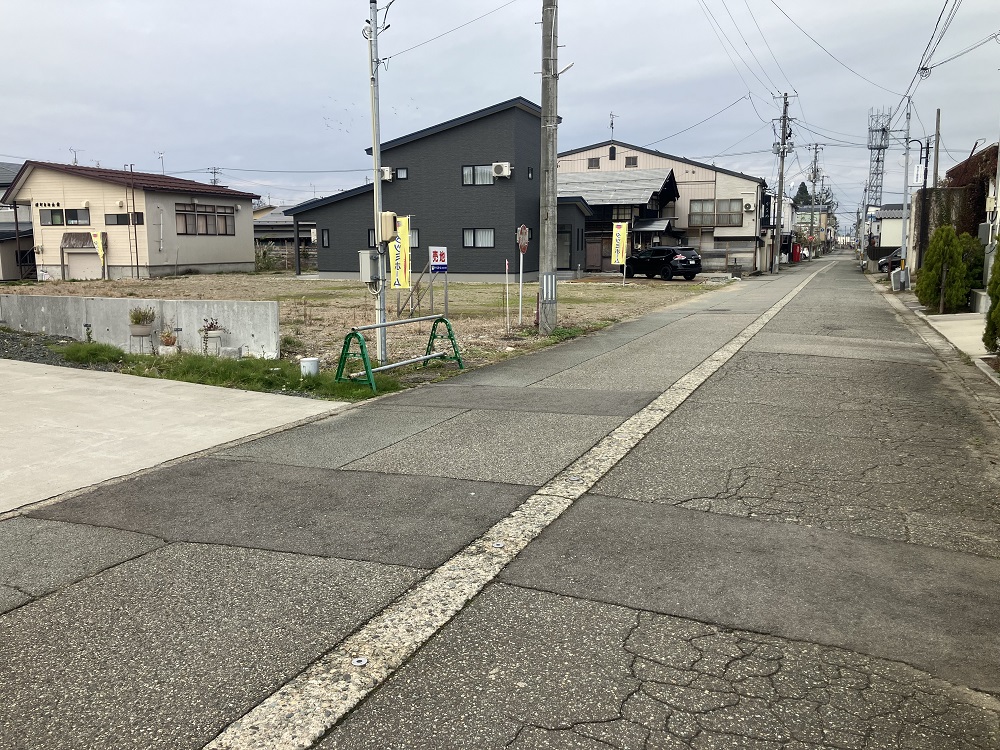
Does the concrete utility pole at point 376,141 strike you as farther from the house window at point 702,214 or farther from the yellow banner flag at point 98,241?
the house window at point 702,214

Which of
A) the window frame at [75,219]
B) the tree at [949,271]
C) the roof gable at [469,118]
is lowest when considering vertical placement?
the tree at [949,271]

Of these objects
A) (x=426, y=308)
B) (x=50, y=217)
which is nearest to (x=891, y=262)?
(x=426, y=308)

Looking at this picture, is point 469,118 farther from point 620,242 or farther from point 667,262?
point 667,262

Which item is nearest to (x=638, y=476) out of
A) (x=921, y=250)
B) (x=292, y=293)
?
(x=292, y=293)

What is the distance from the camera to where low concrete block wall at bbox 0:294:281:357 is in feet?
39.1

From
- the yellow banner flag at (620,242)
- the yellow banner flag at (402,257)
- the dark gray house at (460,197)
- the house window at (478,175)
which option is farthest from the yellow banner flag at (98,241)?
the yellow banner flag at (620,242)

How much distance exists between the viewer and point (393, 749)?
2.81 meters

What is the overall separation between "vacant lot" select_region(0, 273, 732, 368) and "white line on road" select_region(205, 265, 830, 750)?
23.9ft

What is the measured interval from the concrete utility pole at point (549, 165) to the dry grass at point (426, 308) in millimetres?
692

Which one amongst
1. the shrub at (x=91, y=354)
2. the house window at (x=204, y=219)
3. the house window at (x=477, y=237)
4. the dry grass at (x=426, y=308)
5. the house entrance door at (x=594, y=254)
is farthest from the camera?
the house entrance door at (x=594, y=254)

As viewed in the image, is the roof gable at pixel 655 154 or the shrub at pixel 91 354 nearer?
the shrub at pixel 91 354

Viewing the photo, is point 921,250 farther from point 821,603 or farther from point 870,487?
point 821,603

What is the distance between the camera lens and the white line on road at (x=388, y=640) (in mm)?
2941

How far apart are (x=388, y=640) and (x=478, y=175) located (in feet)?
117
